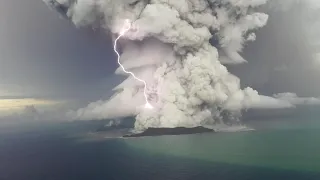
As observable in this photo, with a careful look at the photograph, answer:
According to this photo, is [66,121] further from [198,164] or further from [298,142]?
[298,142]

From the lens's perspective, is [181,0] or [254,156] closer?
[254,156]

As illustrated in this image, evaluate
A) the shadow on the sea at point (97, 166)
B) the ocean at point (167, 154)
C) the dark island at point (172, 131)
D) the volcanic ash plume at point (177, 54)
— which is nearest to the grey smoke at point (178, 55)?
the volcanic ash plume at point (177, 54)

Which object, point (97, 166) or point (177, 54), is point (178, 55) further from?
point (97, 166)

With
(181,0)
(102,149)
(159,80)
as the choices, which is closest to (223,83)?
(159,80)

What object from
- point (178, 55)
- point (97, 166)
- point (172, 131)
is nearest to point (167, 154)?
point (172, 131)

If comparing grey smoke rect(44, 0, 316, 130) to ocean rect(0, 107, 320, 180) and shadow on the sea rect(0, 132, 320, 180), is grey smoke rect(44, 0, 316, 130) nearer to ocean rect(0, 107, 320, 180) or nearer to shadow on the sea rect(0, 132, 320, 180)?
ocean rect(0, 107, 320, 180)

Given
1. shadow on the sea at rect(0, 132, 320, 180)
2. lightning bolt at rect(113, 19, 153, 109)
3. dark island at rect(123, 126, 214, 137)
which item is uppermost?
lightning bolt at rect(113, 19, 153, 109)

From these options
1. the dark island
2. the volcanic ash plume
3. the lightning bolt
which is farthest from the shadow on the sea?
the lightning bolt
